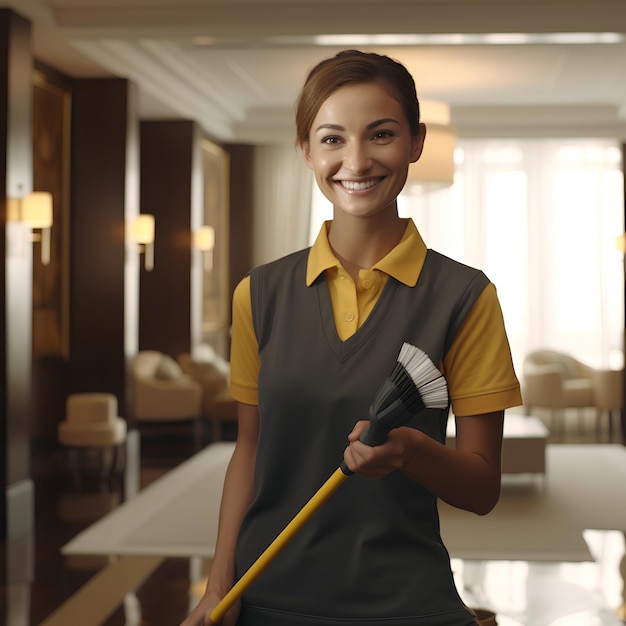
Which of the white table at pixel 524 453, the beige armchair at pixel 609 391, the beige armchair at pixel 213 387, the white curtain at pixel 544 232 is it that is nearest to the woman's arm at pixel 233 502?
the white table at pixel 524 453

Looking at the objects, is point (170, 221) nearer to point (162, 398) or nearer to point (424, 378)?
point (162, 398)

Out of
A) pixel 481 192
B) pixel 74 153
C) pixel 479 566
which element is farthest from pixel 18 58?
pixel 481 192

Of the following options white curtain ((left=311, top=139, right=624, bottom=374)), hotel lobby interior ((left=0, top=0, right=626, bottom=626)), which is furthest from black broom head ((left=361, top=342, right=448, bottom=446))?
white curtain ((left=311, top=139, right=624, bottom=374))

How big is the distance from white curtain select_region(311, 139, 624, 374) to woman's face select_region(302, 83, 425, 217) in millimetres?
11380

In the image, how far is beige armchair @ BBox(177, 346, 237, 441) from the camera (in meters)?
9.94

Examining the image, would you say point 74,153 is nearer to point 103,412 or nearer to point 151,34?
point 151,34

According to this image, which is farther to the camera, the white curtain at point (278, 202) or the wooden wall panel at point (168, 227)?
the white curtain at point (278, 202)

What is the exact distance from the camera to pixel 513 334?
41.9 ft

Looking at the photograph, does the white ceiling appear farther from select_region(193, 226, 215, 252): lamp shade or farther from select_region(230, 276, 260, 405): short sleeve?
select_region(230, 276, 260, 405): short sleeve

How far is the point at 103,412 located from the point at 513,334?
692 cm

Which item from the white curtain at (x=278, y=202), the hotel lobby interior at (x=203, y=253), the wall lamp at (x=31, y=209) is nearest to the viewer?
the hotel lobby interior at (x=203, y=253)

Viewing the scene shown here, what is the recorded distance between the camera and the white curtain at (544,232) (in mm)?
12484

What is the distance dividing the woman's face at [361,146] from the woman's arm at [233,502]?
1.04 feet

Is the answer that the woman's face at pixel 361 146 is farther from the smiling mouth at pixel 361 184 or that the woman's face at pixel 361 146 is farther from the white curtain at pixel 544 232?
the white curtain at pixel 544 232
